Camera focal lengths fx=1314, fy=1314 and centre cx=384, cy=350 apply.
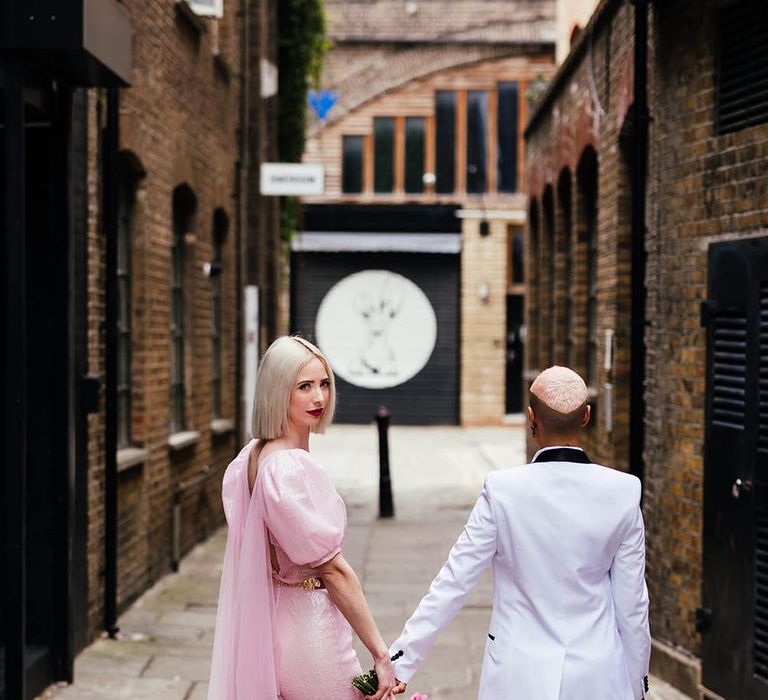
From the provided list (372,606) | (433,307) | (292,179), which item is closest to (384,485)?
(292,179)

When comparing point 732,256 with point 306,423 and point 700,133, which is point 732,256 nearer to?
point 700,133

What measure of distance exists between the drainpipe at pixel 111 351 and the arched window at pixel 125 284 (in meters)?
1.16

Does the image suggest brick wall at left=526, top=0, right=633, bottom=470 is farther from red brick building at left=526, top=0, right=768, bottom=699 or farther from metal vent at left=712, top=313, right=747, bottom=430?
metal vent at left=712, top=313, right=747, bottom=430

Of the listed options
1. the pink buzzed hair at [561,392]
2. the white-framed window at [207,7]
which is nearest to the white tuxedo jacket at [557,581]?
the pink buzzed hair at [561,392]

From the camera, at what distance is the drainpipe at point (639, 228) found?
786 centimetres

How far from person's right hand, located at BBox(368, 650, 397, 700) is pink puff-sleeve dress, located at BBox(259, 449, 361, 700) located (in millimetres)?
77

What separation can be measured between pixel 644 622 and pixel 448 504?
12300mm

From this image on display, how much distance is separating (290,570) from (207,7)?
8831 mm

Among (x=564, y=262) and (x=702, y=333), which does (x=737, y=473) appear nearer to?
(x=702, y=333)

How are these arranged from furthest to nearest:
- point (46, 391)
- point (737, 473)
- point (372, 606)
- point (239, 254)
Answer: point (239, 254)
point (372, 606)
point (46, 391)
point (737, 473)

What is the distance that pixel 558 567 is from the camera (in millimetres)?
3627

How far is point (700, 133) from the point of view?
712cm

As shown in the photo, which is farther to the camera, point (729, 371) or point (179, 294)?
point (179, 294)

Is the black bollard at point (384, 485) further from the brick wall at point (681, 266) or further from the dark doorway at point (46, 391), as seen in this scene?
the dark doorway at point (46, 391)
